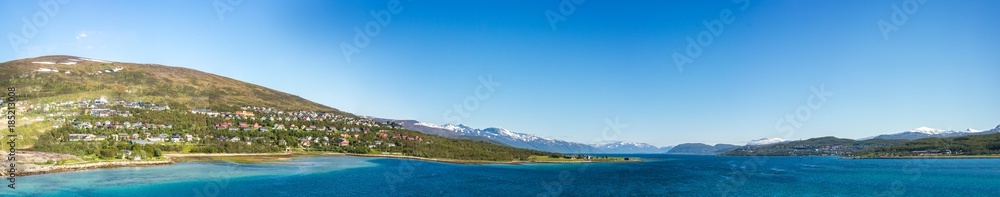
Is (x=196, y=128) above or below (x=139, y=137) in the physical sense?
above

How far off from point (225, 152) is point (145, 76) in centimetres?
10787

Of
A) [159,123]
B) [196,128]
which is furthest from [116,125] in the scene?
[196,128]

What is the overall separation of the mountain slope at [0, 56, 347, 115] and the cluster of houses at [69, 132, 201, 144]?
125 feet

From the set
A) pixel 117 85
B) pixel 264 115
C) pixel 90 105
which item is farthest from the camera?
pixel 264 115

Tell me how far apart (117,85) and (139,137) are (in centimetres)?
7756

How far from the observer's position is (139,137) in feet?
300

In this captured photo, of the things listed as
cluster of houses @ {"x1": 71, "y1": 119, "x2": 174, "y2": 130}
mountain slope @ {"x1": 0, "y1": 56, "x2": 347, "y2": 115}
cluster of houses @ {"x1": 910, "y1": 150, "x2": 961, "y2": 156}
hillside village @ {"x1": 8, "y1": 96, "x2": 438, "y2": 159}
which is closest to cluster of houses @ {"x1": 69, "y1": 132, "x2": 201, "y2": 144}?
hillside village @ {"x1": 8, "y1": 96, "x2": 438, "y2": 159}

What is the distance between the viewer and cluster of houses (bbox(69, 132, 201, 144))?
8102 cm

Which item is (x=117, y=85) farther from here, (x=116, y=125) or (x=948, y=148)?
(x=948, y=148)

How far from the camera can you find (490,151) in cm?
13875

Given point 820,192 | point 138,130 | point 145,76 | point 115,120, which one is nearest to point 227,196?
point 820,192

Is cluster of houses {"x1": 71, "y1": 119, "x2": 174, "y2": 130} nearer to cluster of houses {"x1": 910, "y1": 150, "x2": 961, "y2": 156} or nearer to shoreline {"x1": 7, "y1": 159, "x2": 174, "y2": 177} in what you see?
shoreline {"x1": 7, "y1": 159, "x2": 174, "y2": 177}

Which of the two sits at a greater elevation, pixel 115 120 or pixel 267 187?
pixel 115 120

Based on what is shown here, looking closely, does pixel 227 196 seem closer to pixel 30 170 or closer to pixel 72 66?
pixel 30 170
